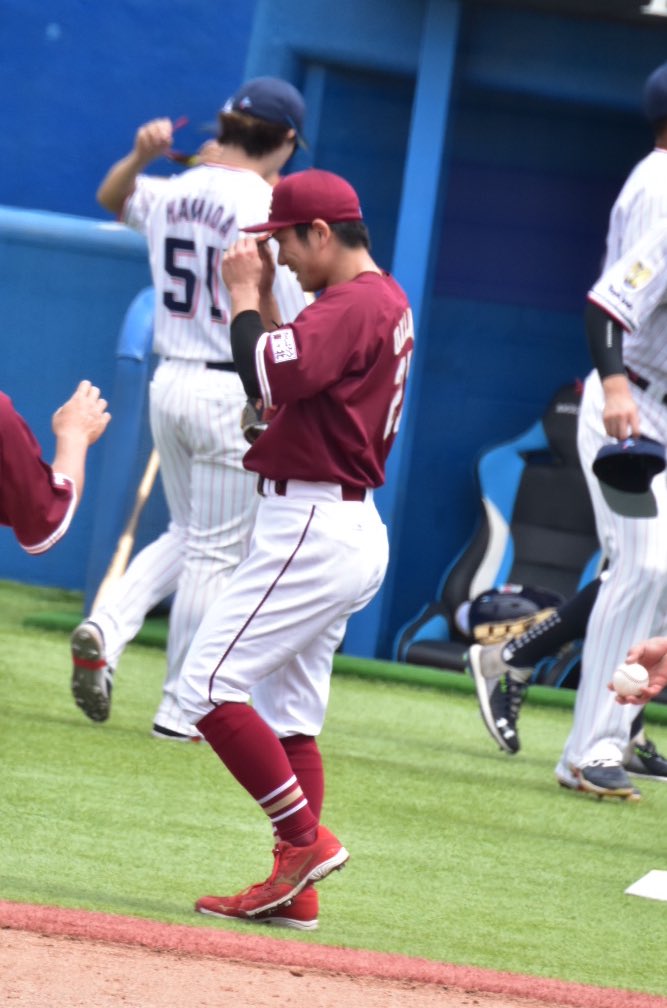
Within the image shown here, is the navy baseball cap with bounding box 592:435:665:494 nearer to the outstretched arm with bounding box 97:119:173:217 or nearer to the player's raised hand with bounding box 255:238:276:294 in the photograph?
the player's raised hand with bounding box 255:238:276:294

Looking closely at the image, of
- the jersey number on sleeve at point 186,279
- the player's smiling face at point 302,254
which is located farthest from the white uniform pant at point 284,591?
the jersey number on sleeve at point 186,279

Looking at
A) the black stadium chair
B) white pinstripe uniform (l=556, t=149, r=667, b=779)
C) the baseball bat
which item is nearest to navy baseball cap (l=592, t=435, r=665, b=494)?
white pinstripe uniform (l=556, t=149, r=667, b=779)

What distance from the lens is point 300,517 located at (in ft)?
13.5

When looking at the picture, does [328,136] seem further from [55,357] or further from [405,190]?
[55,357]

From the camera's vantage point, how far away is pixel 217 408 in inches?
233

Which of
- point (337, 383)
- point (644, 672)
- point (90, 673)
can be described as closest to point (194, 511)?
point (90, 673)

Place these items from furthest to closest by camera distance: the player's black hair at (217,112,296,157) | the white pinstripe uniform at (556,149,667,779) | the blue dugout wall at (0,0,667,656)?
the blue dugout wall at (0,0,667,656) < the player's black hair at (217,112,296,157) < the white pinstripe uniform at (556,149,667,779)

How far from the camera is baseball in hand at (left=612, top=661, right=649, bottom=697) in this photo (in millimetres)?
4141

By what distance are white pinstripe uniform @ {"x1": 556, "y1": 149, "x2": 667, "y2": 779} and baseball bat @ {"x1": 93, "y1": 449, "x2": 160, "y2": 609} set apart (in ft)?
8.16

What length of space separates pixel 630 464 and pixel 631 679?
1257mm

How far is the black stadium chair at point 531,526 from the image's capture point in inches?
351

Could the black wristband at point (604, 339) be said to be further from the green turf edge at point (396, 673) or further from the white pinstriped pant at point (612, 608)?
the green turf edge at point (396, 673)

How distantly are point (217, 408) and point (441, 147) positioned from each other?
2955mm

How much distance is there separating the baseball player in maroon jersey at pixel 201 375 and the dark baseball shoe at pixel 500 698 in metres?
0.88
